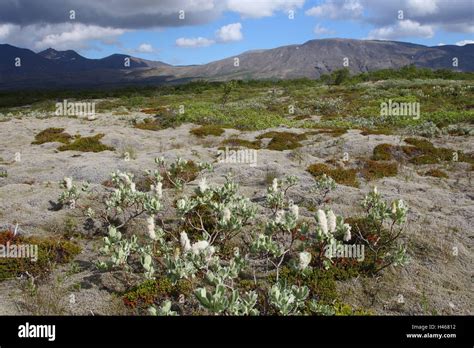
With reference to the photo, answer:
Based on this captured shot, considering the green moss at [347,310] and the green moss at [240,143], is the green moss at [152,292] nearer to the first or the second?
the green moss at [347,310]

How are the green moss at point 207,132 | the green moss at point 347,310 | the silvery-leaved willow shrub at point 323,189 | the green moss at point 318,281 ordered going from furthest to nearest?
the green moss at point 207,132 < the silvery-leaved willow shrub at point 323,189 < the green moss at point 318,281 < the green moss at point 347,310

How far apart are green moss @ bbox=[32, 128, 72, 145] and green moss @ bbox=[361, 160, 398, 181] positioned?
20748mm

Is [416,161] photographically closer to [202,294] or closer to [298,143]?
[298,143]

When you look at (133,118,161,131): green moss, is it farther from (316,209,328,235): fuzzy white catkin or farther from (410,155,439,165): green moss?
(316,209,328,235): fuzzy white catkin

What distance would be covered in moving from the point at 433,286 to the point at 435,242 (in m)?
2.00

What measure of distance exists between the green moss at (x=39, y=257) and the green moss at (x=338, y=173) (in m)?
11.0

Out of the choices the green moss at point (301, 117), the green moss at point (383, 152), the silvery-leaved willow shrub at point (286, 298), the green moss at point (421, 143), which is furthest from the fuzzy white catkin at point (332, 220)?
the green moss at point (301, 117)

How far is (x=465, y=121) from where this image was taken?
31.8 metres

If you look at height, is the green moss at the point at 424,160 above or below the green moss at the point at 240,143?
below

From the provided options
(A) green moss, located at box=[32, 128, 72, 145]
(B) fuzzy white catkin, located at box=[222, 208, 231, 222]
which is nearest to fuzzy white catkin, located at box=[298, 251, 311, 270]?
(B) fuzzy white catkin, located at box=[222, 208, 231, 222]

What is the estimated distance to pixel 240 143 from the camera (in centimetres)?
2670

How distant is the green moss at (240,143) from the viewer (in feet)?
85.3

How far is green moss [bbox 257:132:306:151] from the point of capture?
25359 millimetres
